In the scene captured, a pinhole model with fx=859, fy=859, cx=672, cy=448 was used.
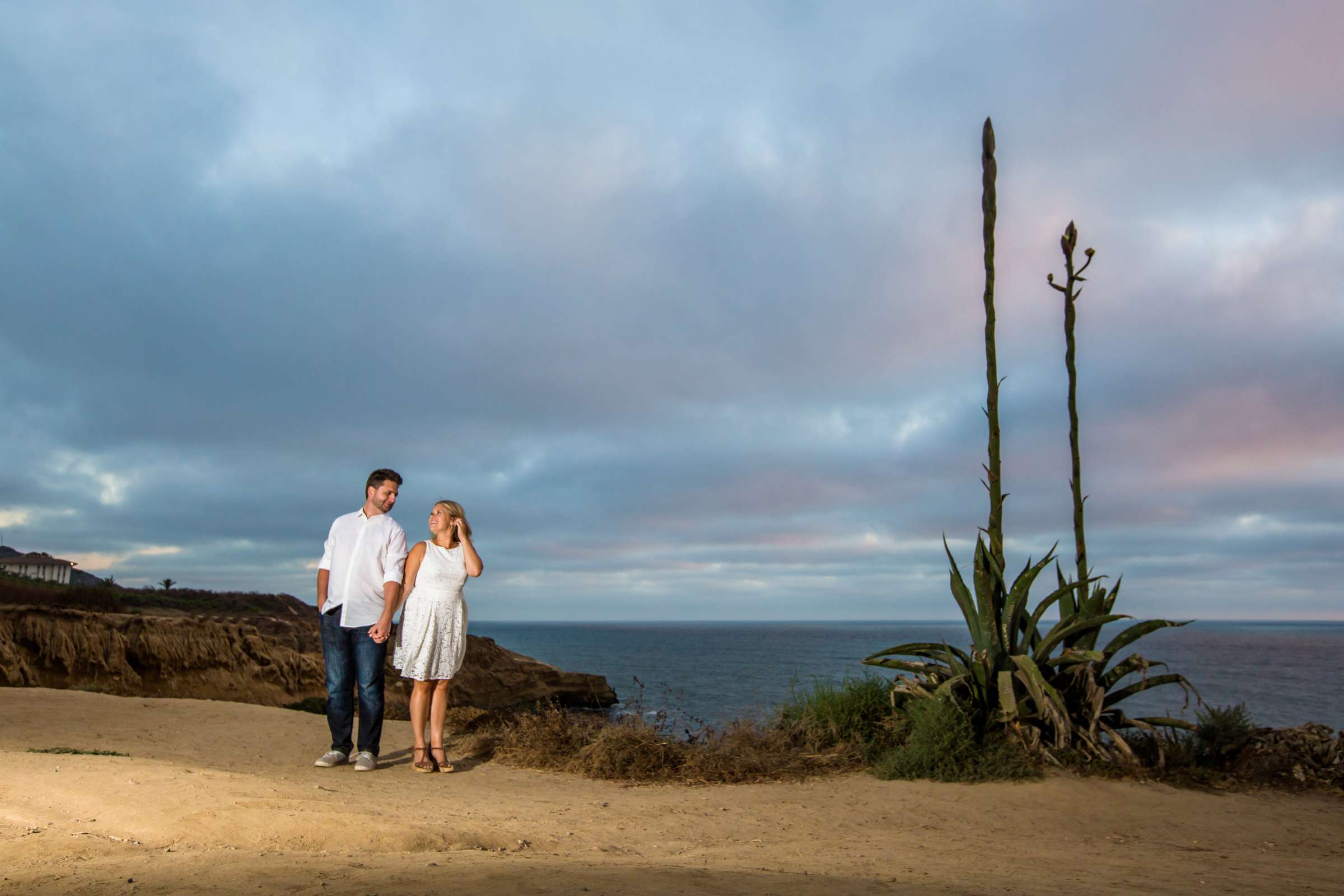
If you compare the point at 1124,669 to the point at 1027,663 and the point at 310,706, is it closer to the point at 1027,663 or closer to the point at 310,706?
the point at 1027,663

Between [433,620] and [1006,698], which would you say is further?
[1006,698]

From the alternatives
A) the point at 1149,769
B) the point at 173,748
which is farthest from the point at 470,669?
the point at 1149,769

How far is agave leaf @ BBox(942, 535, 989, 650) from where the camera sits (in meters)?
7.93

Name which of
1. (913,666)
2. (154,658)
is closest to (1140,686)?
(913,666)

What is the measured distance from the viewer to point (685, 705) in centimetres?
2353

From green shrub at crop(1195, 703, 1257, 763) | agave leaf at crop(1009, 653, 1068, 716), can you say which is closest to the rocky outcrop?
agave leaf at crop(1009, 653, 1068, 716)

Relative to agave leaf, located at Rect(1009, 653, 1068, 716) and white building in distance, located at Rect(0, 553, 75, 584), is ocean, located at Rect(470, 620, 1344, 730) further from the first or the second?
white building in distance, located at Rect(0, 553, 75, 584)

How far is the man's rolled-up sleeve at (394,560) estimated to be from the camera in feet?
22.6

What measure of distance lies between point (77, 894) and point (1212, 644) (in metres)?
95.2

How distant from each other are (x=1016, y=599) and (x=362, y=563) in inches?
226

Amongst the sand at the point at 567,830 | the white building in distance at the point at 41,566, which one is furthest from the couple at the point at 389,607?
the white building in distance at the point at 41,566

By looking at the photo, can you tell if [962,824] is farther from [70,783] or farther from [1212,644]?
[1212,644]

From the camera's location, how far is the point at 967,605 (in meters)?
8.21

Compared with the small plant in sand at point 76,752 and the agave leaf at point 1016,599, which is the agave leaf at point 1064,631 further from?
the small plant in sand at point 76,752
